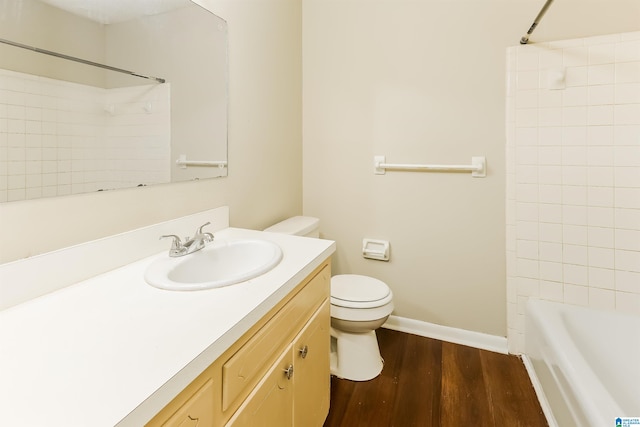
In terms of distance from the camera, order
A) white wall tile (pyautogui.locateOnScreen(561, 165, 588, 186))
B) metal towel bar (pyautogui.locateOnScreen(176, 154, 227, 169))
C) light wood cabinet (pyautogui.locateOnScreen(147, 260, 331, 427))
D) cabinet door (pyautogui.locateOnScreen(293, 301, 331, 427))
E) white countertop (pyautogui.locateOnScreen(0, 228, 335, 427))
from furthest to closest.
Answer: white wall tile (pyautogui.locateOnScreen(561, 165, 588, 186)) < metal towel bar (pyautogui.locateOnScreen(176, 154, 227, 169)) < cabinet door (pyautogui.locateOnScreen(293, 301, 331, 427)) < light wood cabinet (pyautogui.locateOnScreen(147, 260, 331, 427)) < white countertop (pyautogui.locateOnScreen(0, 228, 335, 427))

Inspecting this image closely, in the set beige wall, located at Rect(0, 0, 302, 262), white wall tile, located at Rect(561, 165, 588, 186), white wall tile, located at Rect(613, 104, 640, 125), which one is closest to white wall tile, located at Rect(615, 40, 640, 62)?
white wall tile, located at Rect(613, 104, 640, 125)

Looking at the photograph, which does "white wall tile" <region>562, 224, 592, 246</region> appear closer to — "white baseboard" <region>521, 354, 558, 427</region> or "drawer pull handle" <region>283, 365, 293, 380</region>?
"white baseboard" <region>521, 354, 558, 427</region>

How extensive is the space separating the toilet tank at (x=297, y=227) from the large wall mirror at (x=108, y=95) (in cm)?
48

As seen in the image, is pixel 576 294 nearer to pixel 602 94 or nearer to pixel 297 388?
pixel 602 94

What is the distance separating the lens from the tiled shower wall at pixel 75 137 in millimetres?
783

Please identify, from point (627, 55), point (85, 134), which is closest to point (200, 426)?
point (85, 134)

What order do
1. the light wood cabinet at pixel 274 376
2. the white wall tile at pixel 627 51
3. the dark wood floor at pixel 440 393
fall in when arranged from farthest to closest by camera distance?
the white wall tile at pixel 627 51 < the dark wood floor at pixel 440 393 < the light wood cabinet at pixel 274 376

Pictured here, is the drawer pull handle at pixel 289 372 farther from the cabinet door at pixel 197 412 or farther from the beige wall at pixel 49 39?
the beige wall at pixel 49 39

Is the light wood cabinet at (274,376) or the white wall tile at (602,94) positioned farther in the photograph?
the white wall tile at (602,94)

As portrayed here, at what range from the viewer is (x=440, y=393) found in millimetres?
1568

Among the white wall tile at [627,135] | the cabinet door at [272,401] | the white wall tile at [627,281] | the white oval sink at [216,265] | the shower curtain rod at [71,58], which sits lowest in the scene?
the cabinet door at [272,401]

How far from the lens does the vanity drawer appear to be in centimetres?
69

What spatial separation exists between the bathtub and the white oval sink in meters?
1.12

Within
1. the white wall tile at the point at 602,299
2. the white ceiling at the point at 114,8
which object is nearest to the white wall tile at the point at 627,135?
the white wall tile at the point at 602,299
